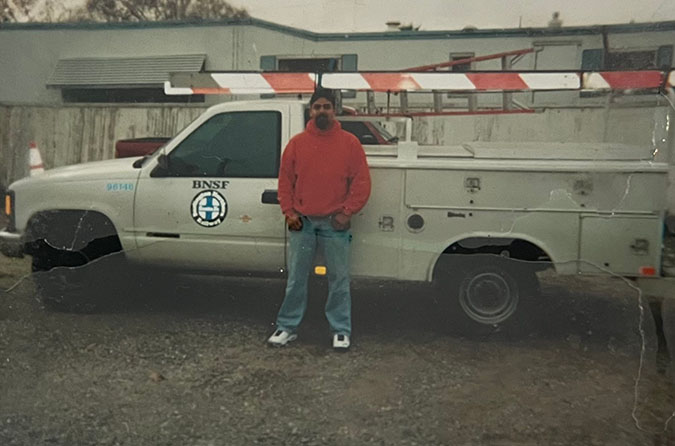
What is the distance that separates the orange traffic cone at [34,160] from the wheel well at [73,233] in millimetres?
347

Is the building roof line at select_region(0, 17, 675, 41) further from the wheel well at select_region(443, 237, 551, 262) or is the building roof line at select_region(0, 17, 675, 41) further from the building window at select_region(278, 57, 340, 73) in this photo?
the wheel well at select_region(443, 237, 551, 262)

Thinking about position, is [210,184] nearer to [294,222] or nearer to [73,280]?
[294,222]

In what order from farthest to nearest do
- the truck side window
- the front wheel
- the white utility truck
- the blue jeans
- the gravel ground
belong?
1. the front wheel
2. the truck side window
3. the blue jeans
4. the white utility truck
5. the gravel ground

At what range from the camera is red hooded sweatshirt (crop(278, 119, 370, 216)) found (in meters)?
4.59

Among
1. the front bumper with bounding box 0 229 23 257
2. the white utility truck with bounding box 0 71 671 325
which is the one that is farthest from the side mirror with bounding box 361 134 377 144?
the front bumper with bounding box 0 229 23 257

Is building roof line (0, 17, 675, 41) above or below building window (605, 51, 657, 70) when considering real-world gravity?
above

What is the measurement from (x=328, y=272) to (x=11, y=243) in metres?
2.45

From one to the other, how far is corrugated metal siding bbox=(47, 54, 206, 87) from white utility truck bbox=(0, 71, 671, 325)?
0.38 meters

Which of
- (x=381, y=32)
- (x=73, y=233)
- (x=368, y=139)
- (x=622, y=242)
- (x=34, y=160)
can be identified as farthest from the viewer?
(x=34, y=160)

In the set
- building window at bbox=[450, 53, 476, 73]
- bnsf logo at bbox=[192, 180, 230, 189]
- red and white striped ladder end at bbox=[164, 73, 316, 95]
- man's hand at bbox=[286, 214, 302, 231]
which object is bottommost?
man's hand at bbox=[286, 214, 302, 231]

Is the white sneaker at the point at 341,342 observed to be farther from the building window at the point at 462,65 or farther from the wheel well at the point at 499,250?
the building window at the point at 462,65

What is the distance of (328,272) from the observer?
4.79 metres

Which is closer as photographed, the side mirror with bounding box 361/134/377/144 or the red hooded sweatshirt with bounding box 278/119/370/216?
the red hooded sweatshirt with bounding box 278/119/370/216

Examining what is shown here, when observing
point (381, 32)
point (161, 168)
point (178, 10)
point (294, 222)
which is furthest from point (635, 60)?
point (161, 168)
